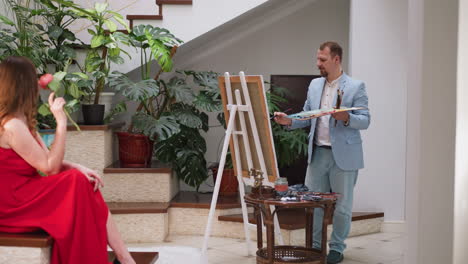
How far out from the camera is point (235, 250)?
5.86 m

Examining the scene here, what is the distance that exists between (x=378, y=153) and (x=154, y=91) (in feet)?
6.79

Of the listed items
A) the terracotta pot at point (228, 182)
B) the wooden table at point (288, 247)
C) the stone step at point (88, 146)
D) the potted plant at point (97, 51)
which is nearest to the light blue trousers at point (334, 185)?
the wooden table at point (288, 247)

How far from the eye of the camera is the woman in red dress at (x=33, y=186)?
3.54 meters

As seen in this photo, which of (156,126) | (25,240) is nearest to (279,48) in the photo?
(156,126)

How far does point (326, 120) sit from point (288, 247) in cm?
98

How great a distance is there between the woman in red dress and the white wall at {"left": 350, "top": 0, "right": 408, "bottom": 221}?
367 cm

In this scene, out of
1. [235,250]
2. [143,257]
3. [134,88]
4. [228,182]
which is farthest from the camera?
[228,182]

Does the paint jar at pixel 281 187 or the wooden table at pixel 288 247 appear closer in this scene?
the wooden table at pixel 288 247

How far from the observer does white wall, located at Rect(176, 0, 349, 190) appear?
298 inches

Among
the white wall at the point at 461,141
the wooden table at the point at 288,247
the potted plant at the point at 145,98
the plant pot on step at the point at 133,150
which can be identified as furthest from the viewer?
the plant pot on step at the point at 133,150

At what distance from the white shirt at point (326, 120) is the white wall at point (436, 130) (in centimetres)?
181

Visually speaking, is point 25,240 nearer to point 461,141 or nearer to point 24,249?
point 24,249

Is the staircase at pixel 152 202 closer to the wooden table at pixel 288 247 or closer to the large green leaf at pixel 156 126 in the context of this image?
the large green leaf at pixel 156 126

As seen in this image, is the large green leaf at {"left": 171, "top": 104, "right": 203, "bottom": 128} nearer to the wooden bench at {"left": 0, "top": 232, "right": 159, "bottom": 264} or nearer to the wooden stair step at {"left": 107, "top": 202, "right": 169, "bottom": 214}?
the wooden stair step at {"left": 107, "top": 202, "right": 169, "bottom": 214}
